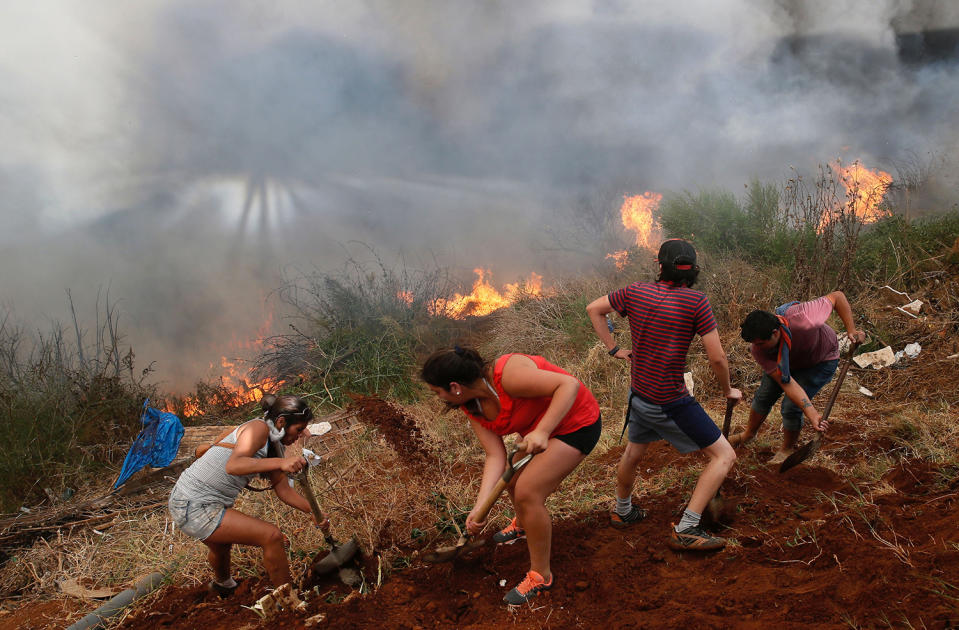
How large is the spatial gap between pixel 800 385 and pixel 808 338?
0.44 meters

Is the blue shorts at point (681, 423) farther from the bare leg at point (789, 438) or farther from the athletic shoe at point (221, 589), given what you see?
the athletic shoe at point (221, 589)

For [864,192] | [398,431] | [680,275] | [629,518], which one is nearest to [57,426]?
[398,431]

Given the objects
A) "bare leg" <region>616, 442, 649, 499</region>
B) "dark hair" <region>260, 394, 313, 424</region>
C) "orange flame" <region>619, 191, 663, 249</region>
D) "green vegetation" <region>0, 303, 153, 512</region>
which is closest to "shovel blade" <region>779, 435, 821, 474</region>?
"bare leg" <region>616, 442, 649, 499</region>

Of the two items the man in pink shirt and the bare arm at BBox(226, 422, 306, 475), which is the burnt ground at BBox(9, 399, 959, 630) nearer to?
the man in pink shirt

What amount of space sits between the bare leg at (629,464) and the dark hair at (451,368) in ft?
4.31

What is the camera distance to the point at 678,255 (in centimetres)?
317

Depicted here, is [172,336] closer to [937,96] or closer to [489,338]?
[489,338]

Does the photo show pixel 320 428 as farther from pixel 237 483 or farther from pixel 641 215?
pixel 641 215

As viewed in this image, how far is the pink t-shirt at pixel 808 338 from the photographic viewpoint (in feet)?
13.1

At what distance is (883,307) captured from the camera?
7691 mm

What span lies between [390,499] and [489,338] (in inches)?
298

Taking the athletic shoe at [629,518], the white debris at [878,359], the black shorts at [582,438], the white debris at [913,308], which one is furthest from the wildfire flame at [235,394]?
the white debris at [913,308]

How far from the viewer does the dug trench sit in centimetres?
241

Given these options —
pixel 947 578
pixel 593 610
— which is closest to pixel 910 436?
pixel 947 578
